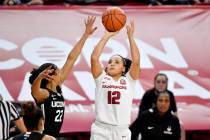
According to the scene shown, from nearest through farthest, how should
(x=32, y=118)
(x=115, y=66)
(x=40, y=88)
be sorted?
1. (x=32, y=118)
2. (x=40, y=88)
3. (x=115, y=66)

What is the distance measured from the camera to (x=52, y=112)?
695 centimetres

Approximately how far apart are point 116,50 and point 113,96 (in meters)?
3.56

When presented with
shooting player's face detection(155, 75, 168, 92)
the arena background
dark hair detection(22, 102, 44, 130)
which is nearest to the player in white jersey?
dark hair detection(22, 102, 44, 130)

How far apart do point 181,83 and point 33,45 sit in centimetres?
236

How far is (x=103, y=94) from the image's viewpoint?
7289 millimetres

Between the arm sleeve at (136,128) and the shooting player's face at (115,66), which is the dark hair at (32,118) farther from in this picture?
the arm sleeve at (136,128)

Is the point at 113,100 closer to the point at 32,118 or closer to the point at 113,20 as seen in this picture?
the point at 113,20

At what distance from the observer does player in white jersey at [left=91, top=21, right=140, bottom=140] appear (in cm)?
723

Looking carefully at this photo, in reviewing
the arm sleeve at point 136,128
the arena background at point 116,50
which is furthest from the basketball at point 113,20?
the arena background at point 116,50

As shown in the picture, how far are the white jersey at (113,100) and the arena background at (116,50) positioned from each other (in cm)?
280

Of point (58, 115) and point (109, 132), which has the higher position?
point (58, 115)

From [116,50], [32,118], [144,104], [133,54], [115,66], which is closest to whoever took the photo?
[32,118]

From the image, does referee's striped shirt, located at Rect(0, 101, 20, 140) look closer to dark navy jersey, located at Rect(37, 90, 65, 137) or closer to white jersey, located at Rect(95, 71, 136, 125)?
dark navy jersey, located at Rect(37, 90, 65, 137)

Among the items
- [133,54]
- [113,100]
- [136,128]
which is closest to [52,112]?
[113,100]
